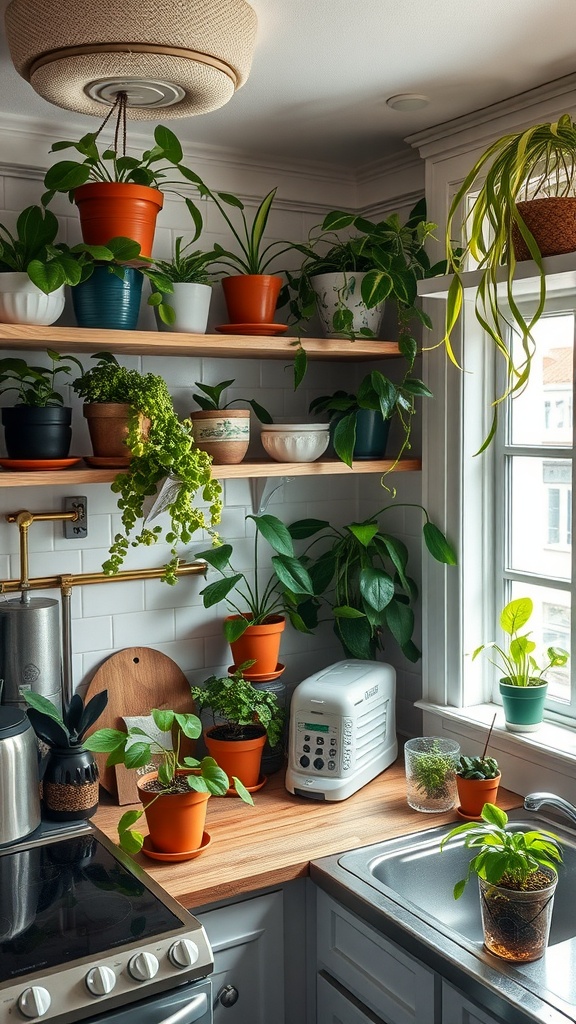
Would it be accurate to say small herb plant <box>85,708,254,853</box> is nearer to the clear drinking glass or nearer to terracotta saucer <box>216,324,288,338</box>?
the clear drinking glass

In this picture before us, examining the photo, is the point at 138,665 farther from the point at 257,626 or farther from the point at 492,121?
the point at 492,121

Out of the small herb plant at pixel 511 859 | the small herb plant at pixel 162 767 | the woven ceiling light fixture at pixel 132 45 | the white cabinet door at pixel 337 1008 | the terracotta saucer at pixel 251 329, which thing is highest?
the woven ceiling light fixture at pixel 132 45

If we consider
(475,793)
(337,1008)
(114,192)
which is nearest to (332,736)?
(475,793)

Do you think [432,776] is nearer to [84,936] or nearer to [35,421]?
[84,936]

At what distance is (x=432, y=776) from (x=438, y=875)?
0.23 meters

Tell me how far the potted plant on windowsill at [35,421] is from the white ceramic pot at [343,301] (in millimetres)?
715

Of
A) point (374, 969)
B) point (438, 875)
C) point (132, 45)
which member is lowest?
point (374, 969)

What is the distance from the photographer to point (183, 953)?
1.55 m

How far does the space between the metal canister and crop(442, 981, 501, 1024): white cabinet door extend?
1.07 m

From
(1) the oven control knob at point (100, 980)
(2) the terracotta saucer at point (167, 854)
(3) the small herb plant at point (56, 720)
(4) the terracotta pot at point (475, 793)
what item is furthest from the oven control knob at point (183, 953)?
(4) the terracotta pot at point (475, 793)

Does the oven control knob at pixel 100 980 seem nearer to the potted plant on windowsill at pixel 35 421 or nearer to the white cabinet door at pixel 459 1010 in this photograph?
the white cabinet door at pixel 459 1010

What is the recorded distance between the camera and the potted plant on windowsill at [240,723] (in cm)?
225

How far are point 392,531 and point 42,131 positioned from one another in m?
1.35

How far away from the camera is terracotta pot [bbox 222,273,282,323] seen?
2.24 meters
